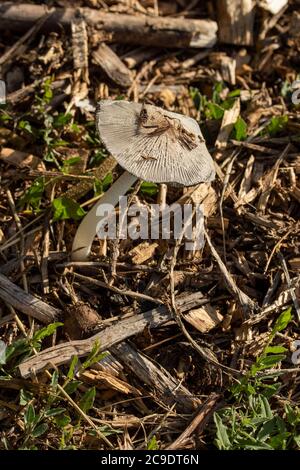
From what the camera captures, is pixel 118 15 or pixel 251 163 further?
pixel 118 15

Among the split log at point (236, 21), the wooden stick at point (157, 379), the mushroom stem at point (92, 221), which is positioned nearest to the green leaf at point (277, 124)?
the split log at point (236, 21)

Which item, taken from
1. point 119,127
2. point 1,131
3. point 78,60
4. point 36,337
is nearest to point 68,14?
point 78,60

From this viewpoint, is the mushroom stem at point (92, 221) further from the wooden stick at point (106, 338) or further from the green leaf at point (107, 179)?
the wooden stick at point (106, 338)

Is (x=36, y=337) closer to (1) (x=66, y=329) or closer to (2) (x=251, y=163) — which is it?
(1) (x=66, y=329)

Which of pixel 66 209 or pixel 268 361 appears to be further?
pixel 66 209

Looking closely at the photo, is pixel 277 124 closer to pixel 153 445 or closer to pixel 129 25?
pixel 129 25

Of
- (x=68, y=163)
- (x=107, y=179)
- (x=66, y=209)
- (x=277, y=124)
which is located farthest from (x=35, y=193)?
(x=277, y=124)

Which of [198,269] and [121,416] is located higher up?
[198,269]
